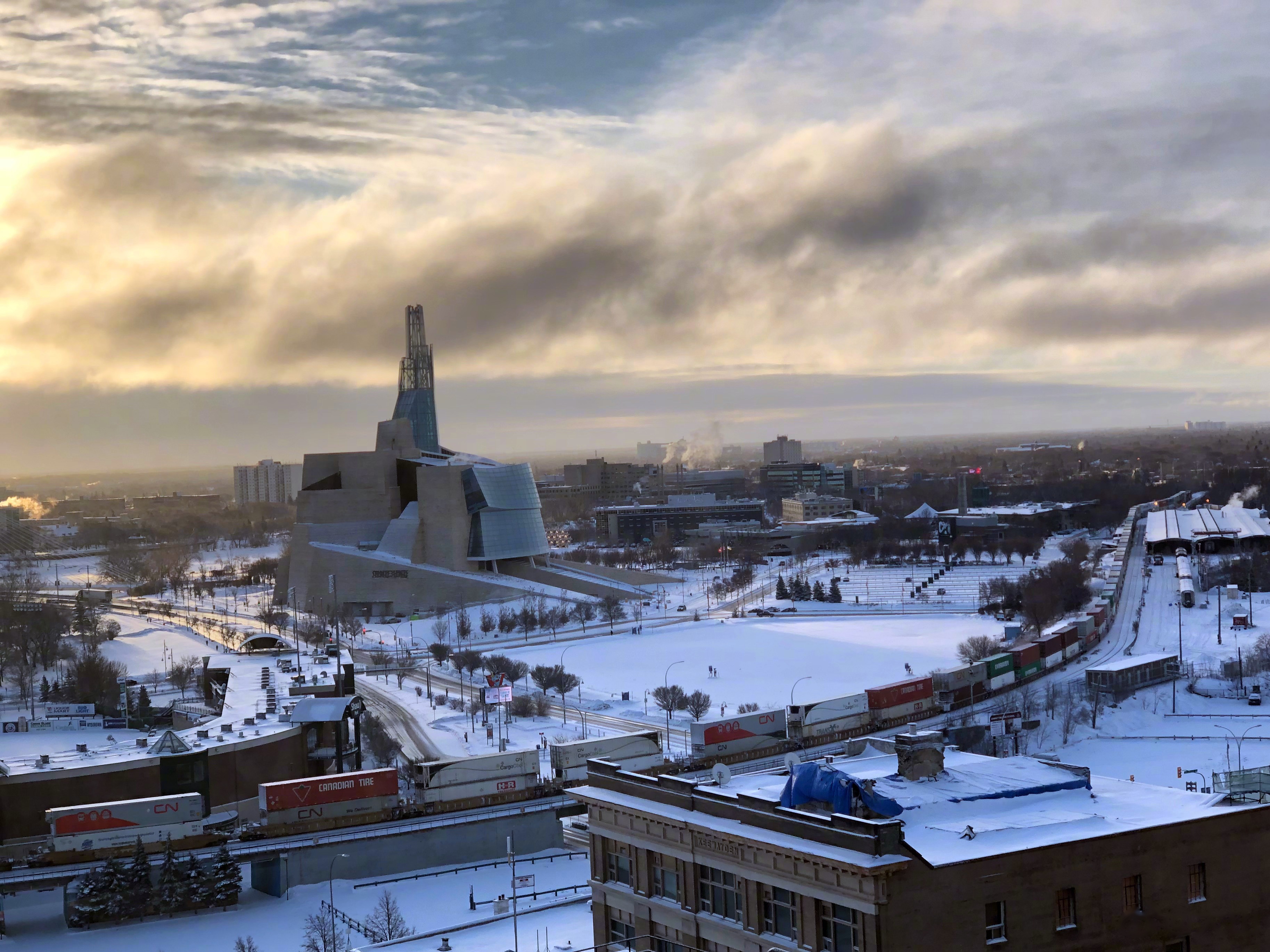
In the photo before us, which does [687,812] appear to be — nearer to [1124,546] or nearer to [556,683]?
[556,683]

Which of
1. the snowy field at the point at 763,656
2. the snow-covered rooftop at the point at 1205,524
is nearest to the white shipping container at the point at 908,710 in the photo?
the snowy field at the point at 763,656

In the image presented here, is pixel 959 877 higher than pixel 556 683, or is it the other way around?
pixel 959 877

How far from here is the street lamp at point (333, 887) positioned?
3203cm

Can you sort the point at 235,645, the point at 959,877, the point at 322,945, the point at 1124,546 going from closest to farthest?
the point at 959,877
the point at 322,945
the point at 235,645
the point at 1124,546

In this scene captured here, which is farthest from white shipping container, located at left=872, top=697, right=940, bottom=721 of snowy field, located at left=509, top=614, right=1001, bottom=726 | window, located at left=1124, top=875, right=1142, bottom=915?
window, located at left=1124, top=875, right=1142, bottom=915

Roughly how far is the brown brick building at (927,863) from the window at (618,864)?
30 millimetres

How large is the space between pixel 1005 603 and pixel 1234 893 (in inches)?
2919

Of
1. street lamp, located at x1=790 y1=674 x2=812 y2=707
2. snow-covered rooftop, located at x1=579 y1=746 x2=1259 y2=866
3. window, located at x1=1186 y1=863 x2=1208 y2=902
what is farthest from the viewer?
street lamp, located at x1=790 y1=674 x2=812 y2=707

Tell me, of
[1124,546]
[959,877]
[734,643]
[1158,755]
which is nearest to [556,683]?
[734,643]

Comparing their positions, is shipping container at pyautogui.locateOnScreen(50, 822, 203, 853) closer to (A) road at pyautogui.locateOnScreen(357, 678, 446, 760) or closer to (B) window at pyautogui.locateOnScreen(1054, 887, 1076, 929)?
(A) road at pyautogui.locateOnScreen(357, 678, 446, 760)

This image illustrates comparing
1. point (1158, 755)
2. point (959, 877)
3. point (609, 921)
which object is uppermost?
point (959, 877)

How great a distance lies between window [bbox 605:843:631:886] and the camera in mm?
22406

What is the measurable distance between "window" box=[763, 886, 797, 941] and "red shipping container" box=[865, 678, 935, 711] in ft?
117

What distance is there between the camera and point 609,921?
22.7 m
